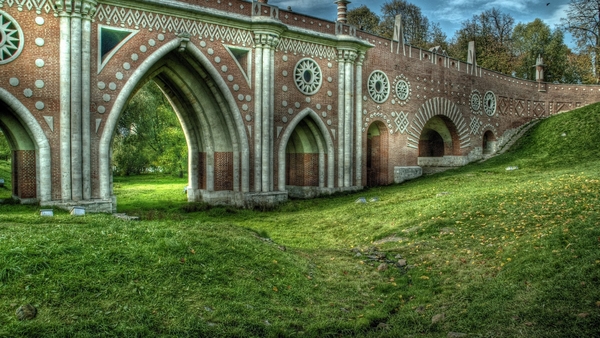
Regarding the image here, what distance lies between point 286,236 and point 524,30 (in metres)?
40.5

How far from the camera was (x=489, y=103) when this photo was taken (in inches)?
1136

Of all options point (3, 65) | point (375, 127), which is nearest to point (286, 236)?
point (3, 65)

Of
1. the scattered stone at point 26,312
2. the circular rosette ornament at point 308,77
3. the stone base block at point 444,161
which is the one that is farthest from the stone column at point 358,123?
the scattered stone at point 26,312

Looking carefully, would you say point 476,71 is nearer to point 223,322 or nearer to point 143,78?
point 143,78

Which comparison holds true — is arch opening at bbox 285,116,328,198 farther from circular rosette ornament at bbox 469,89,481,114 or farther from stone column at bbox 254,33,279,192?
circular rosette ornament at bbox 469,89,481,114

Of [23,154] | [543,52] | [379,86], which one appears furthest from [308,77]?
[543,52]

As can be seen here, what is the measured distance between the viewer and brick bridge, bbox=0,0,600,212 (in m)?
13.5

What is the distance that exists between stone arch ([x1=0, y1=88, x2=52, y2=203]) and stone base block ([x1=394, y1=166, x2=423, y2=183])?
1584 cm

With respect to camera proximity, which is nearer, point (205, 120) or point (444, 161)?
point (205, 120)

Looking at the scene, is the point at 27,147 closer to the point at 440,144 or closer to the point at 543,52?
the point at 440,144

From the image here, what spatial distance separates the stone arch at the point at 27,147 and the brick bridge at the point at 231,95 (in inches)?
1.5

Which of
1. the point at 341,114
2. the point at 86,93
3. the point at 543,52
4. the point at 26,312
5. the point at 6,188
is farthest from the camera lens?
the point at 543,52

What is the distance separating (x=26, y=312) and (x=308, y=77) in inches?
635

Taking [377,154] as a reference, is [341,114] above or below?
above
